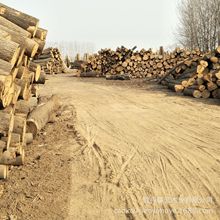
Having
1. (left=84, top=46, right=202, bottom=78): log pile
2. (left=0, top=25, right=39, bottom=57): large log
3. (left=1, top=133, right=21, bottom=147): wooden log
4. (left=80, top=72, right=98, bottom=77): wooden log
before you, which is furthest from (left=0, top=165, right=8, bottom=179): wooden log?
(left=80, top=72, right=98, bottom=77): wooden log

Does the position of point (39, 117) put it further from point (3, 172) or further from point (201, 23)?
point (201, 23)

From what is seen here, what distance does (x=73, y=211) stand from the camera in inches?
154

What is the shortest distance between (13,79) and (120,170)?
237 cm

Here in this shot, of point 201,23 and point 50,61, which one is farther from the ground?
point 201,23

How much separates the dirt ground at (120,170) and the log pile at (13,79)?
345 mm

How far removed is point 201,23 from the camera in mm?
40312

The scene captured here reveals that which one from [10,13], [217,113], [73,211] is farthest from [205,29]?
[73,211]

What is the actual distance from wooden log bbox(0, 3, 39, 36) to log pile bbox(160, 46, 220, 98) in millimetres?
5961

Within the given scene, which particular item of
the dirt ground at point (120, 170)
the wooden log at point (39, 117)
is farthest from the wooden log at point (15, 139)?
the wooden log at point (39, 117)

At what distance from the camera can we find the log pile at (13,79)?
4.92 m

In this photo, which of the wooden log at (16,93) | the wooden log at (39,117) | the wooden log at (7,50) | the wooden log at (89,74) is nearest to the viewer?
the wooden log at (7,50)

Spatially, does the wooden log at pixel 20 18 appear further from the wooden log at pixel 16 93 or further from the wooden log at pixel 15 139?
the wooden log at pixel 15 139

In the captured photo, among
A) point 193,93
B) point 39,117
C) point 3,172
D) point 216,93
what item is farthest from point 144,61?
point 3,172

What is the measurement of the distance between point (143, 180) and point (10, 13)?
4.33 m
